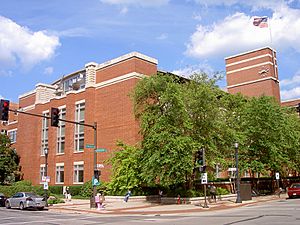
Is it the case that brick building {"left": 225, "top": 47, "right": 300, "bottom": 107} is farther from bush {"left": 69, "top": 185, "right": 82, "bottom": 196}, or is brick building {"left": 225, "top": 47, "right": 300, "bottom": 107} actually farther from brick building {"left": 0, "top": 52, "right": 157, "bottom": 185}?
bush {"left": 69, "top": 185, "right": 82, "bottom": 196}

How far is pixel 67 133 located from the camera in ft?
151

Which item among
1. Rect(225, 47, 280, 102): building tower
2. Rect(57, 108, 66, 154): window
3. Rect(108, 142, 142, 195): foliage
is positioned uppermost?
Rect(225, 47, 280, 102): building tower

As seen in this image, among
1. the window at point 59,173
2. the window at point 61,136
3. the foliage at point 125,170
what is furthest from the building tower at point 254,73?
the foliage at point 125,170

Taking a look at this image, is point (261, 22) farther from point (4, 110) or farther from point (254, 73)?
point (4, 110)

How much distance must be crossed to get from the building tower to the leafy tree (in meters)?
42.2

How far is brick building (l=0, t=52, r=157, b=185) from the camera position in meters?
39.7

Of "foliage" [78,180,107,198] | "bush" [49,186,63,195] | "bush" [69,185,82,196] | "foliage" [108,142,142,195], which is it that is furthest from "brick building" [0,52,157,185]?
"foliage" [108,142,142,195]

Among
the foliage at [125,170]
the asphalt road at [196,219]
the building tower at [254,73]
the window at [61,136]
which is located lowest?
the asphalt road at [196,219]

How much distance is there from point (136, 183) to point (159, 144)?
6117mm

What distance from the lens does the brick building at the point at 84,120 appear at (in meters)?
39.7

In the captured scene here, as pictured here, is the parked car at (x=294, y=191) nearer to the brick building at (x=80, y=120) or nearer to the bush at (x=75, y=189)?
the brick building at (x=80, y=120)

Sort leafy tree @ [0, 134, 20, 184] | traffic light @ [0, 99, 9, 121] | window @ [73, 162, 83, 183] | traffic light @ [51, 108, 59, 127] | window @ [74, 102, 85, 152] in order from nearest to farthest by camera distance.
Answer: traffic light @ [0, 99, 9, 121] → traffic light @ [51, 108, 59, 127] → window @ [73, 162, 83, 183] → window @ [74, 102, 85, 152] → leafy tree @ [0, 134, 20, 184]

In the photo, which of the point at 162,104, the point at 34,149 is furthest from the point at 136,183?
the point at 34,149

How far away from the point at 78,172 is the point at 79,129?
533 cm
